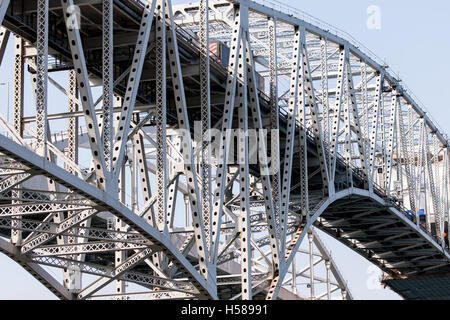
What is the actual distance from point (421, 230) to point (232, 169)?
85.7 feet

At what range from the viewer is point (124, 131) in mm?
30750

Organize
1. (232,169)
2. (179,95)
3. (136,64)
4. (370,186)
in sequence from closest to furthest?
(136,64)
(179,95)
(232,169)
(370,186)

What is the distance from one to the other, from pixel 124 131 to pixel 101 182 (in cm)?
215

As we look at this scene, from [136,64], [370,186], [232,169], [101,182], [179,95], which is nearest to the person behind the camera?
[101,182]

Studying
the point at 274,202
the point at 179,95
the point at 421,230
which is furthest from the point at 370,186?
the point at 179,95

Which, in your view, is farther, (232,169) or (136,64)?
(232,169)

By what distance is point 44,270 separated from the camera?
1430 inches

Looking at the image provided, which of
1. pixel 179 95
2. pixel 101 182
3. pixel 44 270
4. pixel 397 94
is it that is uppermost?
pixel 397 94

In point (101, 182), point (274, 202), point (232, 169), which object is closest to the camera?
point (101, 182)

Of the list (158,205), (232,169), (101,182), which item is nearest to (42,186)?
(232,169)

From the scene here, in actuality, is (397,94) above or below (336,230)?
above

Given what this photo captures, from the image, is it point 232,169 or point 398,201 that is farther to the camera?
point 398,201

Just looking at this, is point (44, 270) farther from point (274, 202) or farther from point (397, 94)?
point (397, 94)

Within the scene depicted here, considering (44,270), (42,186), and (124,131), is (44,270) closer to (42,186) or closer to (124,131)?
(124,131)
